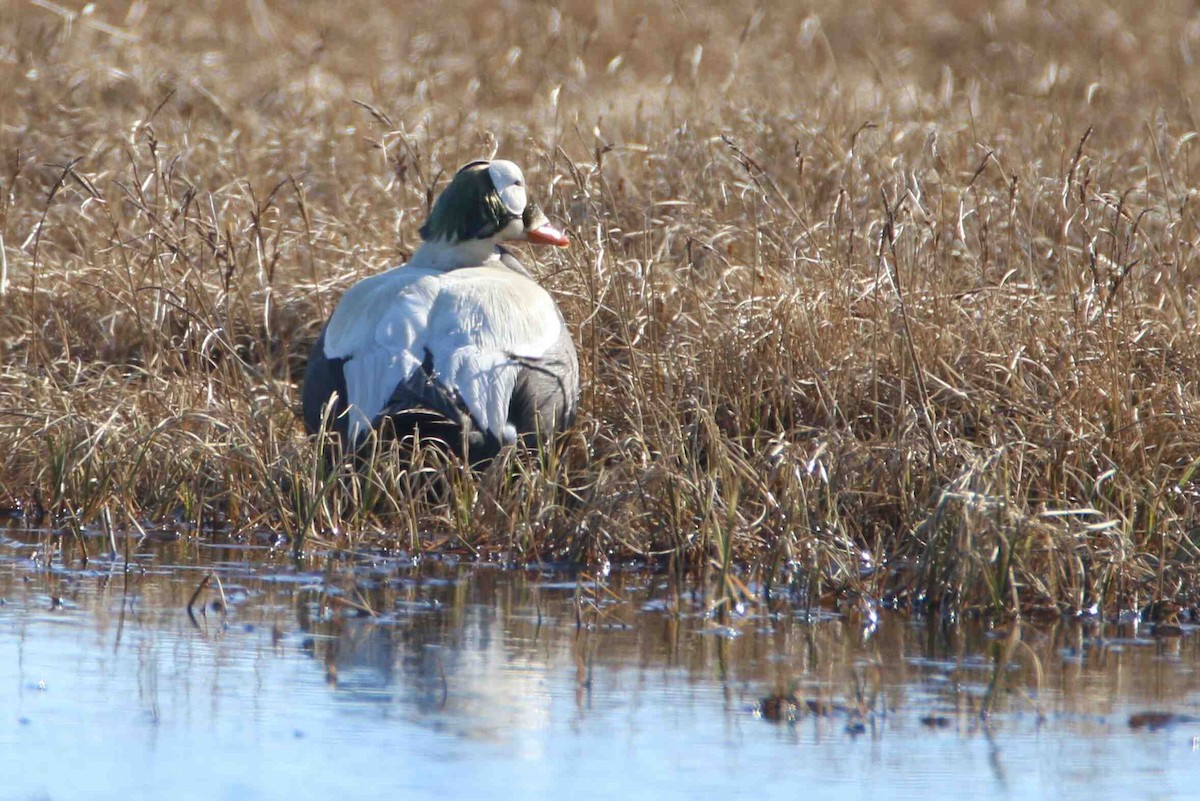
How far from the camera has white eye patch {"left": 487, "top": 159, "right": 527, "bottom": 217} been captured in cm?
628

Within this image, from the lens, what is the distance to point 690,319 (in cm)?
642

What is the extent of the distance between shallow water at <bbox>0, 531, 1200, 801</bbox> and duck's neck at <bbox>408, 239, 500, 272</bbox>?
155 centimetres

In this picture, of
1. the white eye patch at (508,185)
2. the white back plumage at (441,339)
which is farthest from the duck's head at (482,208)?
the white back plumage at (441,339)

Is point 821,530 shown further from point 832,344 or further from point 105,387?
point 105,387

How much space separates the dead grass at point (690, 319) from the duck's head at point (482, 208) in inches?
4.7

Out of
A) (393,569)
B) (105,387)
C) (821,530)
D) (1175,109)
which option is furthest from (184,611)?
(1175,109)

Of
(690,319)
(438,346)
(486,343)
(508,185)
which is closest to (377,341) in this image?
(438,346)

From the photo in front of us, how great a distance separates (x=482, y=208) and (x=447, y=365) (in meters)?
0.92

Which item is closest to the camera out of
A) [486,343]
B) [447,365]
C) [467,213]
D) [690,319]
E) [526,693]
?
[526,693]

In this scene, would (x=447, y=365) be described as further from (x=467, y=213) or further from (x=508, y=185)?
(x=508, y=185)

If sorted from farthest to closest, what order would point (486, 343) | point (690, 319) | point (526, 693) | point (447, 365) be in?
1. point (690, 319)
2. point (486, 343)
3. point (447, 365)
4. point (526, 693)

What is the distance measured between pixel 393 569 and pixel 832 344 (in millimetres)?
1824

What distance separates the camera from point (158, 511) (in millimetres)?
5469

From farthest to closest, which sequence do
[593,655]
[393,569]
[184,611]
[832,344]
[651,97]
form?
[651,97], [832,344], [393,569], [184,611], [593,655]
